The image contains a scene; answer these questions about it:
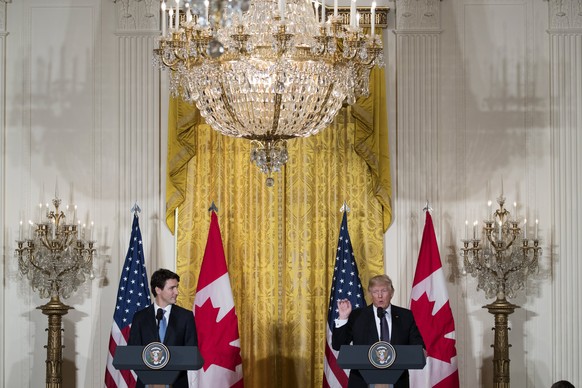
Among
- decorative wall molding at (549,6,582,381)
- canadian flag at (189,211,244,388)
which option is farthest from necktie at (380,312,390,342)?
decorative wall molding at (549,6,582,381)

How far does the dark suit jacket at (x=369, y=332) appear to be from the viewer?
7316mm

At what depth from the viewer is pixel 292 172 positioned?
9.46 meters

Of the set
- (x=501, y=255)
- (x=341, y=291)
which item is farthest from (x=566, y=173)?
(x=341, y=291)

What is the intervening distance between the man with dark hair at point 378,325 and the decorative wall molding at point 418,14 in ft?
9.92

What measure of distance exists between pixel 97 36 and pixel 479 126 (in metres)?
3.44

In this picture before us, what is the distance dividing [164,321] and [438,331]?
278cm

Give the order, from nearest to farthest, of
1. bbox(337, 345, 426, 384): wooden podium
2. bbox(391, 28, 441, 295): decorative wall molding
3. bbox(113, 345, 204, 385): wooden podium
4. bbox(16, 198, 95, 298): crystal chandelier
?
1. bbox(113, 345, 204, 385): wooden podium
2. bbox(337, 345, 426, 384): wooden podium
3. bbox(16, 198, 95, 298): crystal chandelier
4. bbox(391, 28, 441, 295): decorative wall molding

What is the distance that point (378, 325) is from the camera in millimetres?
7367

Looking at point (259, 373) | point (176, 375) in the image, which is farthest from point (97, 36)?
point (176, 375)

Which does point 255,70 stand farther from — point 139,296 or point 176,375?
point 139,296

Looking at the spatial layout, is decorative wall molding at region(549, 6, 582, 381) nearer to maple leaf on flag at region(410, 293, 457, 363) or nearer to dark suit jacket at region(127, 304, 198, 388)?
maple leaf on flag at region(410, 293, 457, 363)

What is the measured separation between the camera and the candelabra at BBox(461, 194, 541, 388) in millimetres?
8891

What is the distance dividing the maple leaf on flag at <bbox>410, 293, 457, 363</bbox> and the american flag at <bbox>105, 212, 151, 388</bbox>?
2303mm

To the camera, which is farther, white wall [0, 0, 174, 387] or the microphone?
white wall [0, 0, 174, 387]
